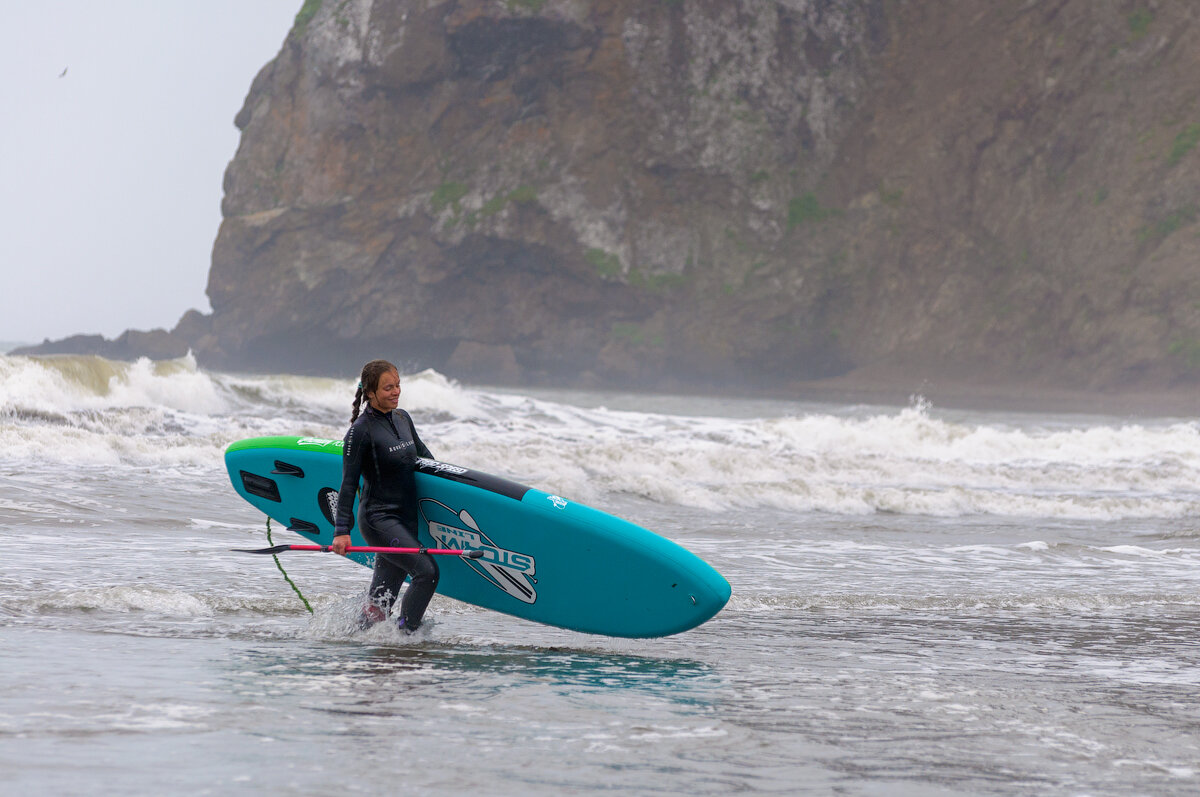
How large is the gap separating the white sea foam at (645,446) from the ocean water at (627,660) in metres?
0.13

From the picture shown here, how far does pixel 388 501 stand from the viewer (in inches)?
183

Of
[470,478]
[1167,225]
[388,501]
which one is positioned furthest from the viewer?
[1167,225]

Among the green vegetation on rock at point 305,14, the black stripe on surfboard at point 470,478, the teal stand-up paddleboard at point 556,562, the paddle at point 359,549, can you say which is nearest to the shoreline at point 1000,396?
the green vegetation on rock at point 305,14

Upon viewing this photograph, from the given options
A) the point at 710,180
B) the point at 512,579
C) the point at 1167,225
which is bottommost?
the point at 512,579

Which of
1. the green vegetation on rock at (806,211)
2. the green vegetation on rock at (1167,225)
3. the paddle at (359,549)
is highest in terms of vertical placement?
the green vegetation on rock at (806,211)

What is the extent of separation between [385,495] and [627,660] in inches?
50.2

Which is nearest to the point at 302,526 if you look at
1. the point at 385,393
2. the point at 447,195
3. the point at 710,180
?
the point at 385,393

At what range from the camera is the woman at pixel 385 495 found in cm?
447

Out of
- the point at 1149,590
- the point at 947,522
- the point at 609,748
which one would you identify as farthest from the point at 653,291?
the point at 609,748

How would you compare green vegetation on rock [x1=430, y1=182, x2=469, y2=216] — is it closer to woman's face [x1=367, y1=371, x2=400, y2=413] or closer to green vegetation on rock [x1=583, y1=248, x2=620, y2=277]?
green vegetation on rock [x1=583, y1=248, x2=620, y2=277]

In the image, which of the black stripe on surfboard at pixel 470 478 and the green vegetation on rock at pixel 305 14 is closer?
the black stripe on surfboard at pixel 470 478

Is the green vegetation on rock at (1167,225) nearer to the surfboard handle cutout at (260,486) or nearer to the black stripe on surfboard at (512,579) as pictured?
the black stripe on surfboard at (512,579)

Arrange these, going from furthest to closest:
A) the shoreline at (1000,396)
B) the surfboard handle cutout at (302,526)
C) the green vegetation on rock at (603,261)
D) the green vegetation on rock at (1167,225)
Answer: the green vegetation on rock at (603,261) → the green vegetation on rock at (1167,225) → the shoreline at (1000,396) → the surfboard handle cutout at (302,526)

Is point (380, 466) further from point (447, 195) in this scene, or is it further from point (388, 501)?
point (447, 195)
